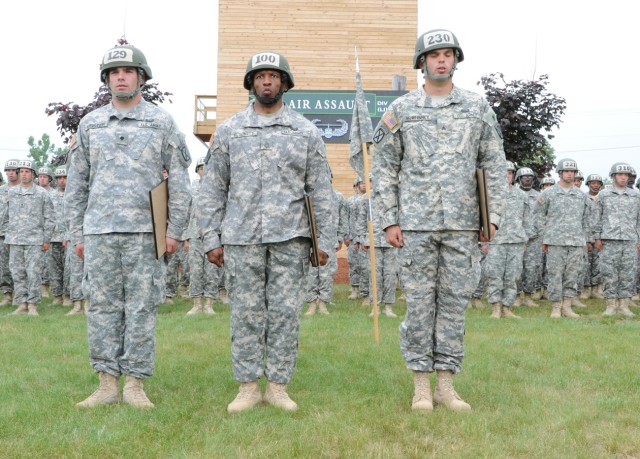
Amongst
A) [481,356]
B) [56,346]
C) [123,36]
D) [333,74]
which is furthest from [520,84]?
[56,346]

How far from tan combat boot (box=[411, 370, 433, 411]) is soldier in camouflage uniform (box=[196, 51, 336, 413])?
2.86 ft

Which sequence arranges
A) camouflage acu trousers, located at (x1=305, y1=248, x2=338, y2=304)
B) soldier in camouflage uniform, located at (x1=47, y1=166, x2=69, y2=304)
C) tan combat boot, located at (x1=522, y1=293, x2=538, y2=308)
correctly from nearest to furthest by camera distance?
camouflage acu trousers, located at (x1=305, y1=248, x2=338, y2=304) → soldier in camouflage uniform, located at (x1=47, y1=166, x2=69, y2=304) → tan combat boot, located at (x1=522, y1=293, x2=538, y2=308)

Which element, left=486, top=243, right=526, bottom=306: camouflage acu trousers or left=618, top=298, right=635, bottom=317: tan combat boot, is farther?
left=618, top=298, right=635, bottom=317: tan combat boot

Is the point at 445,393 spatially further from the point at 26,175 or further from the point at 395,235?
the point at 26,175

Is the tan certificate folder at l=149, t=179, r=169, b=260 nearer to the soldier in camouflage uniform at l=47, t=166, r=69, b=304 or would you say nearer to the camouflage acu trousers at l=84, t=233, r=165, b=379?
the camouflage acu trousers at l=84, t=233, r=165, b=379

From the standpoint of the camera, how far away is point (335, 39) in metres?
21.4

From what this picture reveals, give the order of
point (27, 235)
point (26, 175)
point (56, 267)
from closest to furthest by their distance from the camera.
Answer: point (27, 235) → point (26, 175) → point (56, 267)

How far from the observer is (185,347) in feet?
25.6

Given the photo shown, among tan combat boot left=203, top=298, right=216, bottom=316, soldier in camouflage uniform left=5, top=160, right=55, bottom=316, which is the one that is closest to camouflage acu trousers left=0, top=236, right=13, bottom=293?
soldier in camouflage uniform left=5, top=160, right=55, bottom=316

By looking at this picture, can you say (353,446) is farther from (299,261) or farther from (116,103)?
(116,103)

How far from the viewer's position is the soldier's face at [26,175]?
1273cm

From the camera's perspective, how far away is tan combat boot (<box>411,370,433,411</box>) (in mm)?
4918

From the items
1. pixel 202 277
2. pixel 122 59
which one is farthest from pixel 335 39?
pixel 122 59

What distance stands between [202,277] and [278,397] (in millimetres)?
7076
